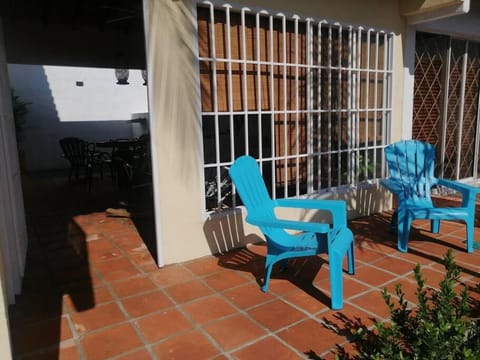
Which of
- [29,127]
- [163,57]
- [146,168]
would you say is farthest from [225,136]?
[29,127]

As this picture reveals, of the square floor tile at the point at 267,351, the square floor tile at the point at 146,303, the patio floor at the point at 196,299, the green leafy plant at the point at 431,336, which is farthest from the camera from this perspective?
the square floor tile at the point at 146,303

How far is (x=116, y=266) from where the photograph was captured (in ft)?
10.8

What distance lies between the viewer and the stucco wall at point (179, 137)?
9.71 ft

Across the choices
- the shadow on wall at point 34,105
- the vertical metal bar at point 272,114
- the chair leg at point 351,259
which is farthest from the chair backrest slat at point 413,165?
the shadow on wall at point 34,105

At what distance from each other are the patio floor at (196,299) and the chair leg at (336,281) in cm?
6

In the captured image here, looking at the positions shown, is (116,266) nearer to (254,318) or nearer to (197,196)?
(197,196)

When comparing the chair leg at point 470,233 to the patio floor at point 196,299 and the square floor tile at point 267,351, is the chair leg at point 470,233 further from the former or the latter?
the square floor tile at point 267,351

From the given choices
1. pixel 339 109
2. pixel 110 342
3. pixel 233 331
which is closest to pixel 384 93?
pixel 339 109

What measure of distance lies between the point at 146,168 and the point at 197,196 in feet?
9.96

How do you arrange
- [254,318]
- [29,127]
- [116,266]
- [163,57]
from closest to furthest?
[254,318], [163,57], [116,266], [29,127]

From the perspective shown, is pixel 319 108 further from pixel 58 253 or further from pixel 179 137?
pixel 58 253

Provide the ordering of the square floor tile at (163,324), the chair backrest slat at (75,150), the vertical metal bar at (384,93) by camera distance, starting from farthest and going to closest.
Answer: the chair backrest slat at (75,150), the vertical metal bar at (384,93), the square floor tile at (163,324)

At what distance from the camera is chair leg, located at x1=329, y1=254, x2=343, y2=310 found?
2383mm

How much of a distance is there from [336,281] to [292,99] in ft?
6.49
